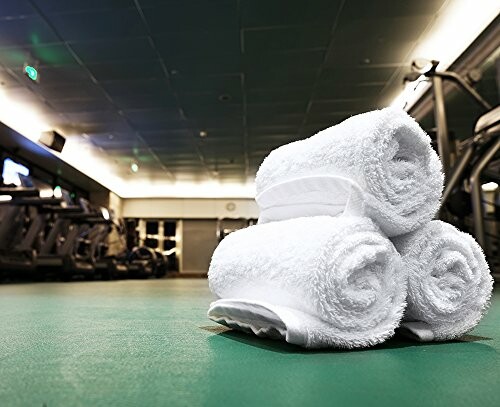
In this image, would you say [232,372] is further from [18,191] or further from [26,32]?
Answer: [18,191]

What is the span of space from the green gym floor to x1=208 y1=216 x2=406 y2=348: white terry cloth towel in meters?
0.05

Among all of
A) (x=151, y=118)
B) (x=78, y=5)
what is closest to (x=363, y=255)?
(x=78, y=5)

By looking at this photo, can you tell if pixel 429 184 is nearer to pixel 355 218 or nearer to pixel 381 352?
pixel 355 218

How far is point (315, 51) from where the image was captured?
5.18 metres

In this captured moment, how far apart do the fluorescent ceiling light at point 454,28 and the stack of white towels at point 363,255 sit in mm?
3487

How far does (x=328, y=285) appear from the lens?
0.83m

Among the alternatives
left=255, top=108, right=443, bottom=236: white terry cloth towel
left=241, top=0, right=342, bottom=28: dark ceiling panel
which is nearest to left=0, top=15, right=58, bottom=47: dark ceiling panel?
left=241, top=0, right=342, bottom=28: dark ceiling panel

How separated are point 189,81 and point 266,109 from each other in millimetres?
1528

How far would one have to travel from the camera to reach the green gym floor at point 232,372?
58 cm

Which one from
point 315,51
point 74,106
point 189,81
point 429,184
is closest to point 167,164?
Answer: point 74,106

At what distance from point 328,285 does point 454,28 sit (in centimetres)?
504

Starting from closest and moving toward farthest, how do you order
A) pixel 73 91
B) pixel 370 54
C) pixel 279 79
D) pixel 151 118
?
1. pixel 370 54
2. pixel 279 79
3. pixel 73 91
4. pixel 151 118

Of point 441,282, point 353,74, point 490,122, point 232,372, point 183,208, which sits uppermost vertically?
point 353,74

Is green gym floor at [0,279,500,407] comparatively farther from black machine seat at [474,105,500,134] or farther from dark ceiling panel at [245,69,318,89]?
dark ceiling panel at [245,69,318,89]
